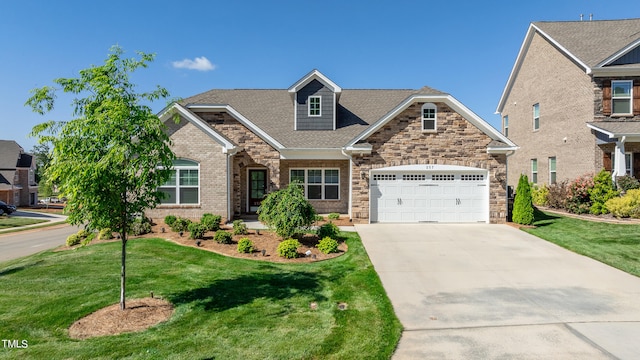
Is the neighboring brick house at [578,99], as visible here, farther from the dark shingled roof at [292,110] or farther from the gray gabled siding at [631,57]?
the dark shingled roof at [292,110]

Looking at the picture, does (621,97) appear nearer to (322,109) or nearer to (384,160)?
(384,160)

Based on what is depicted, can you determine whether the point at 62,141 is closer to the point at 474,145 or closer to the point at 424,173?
the point at 424,173

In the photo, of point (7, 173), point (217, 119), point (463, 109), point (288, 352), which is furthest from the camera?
point (7, 173)

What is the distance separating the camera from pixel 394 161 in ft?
51.5

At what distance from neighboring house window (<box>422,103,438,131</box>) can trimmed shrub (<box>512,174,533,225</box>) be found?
15.2ft

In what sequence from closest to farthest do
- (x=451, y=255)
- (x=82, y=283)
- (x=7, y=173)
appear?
(x=82, y=283) → (x=451, y=255) → (x=7, y=173)

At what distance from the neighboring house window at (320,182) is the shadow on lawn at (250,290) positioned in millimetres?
9582

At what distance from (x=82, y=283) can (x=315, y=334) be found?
6.02m

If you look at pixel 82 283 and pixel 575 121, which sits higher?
pixel 575 121

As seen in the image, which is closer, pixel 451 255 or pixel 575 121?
pixel 451 255

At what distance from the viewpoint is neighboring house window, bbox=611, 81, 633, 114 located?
1798cm

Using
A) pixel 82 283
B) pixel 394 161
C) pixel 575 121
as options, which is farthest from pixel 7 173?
pixel 575 121

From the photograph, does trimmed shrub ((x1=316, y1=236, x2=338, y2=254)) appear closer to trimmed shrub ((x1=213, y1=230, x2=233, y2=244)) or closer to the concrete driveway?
the concrete driveway

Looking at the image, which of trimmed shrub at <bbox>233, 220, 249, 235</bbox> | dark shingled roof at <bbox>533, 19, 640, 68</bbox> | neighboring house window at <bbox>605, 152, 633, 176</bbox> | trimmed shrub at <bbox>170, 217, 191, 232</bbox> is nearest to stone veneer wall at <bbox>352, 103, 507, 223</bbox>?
trimmed shrub at <bbox>233, 220, 249, 235</bbox>
